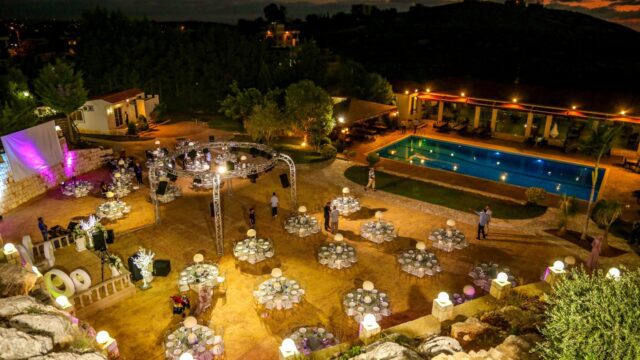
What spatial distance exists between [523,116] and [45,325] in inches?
1475

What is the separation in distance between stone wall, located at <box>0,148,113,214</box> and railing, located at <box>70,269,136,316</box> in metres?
11.3

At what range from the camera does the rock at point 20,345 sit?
23.8ft

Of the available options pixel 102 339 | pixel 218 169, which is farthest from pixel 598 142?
pixel 102 339

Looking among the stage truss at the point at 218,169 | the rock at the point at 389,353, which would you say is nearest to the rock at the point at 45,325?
the rock at the point at 389,353

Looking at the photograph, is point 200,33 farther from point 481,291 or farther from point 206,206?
point 481,291

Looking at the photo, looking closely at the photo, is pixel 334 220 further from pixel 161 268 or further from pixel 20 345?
pixel 20 345

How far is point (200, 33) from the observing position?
6188 cm

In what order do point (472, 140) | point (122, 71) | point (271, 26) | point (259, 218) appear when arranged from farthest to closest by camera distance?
point (271, 26) → point (122, 71) → point (472, 140) → point (259, 218)

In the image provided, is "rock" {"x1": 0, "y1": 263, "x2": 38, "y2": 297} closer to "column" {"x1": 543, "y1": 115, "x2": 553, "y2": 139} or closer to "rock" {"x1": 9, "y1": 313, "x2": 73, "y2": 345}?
"rock" {"x1": 9, "y1": 313, "x2": 73, "y2": 345}

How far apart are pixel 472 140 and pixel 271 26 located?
237 ft

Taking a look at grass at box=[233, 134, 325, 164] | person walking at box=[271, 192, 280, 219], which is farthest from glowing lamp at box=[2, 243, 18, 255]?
grass at box=[233, 134, 325, 164]

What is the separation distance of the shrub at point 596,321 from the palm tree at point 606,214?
426 inches

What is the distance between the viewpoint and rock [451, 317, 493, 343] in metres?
9.58

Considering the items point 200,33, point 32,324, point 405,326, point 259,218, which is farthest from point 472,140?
point 200,33
